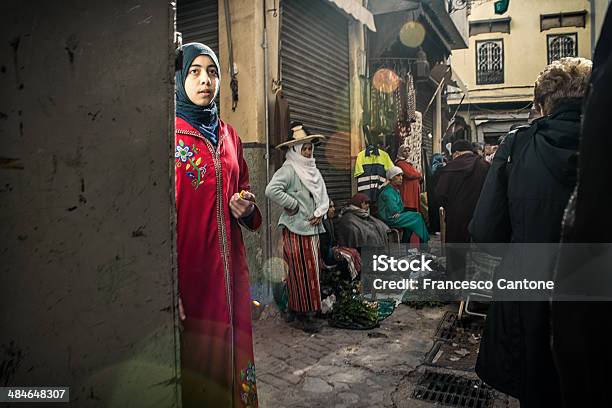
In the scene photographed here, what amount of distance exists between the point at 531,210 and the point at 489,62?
24.4 m

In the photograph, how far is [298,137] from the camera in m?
5.03

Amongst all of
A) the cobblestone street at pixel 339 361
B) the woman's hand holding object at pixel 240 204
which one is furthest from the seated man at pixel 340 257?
the woman's hand holding object at pixel 240 204

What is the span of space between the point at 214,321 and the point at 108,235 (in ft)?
3.95

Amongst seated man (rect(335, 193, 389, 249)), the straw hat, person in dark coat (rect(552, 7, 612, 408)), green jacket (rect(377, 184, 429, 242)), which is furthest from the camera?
green jacket (rect(377, 184, 429, 242))

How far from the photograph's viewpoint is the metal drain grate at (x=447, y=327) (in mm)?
4527

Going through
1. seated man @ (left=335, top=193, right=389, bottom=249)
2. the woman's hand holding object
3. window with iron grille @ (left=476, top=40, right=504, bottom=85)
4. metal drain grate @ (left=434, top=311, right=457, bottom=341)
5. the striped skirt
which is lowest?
metal drain grate @ (left=434, top=311, right=457, bottom=341)

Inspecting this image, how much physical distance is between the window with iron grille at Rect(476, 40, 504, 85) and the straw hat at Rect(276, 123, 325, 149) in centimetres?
2163

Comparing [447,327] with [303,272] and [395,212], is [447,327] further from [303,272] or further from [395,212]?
[395,212]

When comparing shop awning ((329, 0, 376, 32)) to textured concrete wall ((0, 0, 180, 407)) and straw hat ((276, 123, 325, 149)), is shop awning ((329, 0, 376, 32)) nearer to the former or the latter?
straw hat ((276, 123, 325, 149))

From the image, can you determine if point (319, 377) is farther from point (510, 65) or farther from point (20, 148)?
point (510, 65)

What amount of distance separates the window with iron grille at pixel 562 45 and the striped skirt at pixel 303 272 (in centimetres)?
2301

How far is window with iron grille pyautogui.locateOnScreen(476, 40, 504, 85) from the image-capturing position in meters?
23.3

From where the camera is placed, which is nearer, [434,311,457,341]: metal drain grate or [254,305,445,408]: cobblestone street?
[254,305,445,408]: cobblestone street

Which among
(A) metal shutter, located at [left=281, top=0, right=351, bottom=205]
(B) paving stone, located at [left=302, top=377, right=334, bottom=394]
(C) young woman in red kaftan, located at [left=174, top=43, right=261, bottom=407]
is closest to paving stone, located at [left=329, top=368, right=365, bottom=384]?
(B) paving stone, located at [left=302, top=377, right=334, bottom=394]
